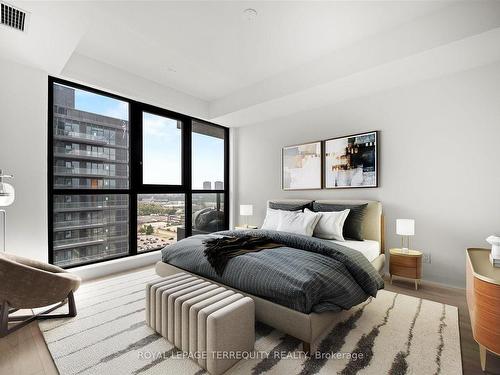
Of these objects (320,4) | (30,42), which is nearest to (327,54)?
(320,4)

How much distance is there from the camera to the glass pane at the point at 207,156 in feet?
15.7

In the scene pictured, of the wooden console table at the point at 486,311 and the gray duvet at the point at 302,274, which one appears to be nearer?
the wooden console table at the point at 486,311

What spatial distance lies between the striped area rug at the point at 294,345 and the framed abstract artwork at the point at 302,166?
2.06m

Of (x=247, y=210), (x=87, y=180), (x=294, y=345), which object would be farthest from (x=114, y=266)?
(x=294, y=345)

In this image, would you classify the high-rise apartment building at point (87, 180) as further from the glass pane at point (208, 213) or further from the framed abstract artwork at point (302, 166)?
the framed abstract artwork at point (302, 166)

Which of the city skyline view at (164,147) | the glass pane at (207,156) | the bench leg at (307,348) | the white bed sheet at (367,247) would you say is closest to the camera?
the bench leg at (307,348)

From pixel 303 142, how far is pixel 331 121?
0.56 meters

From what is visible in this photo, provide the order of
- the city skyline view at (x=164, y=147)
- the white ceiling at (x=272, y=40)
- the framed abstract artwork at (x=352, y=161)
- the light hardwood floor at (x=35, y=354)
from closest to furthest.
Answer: the light hardwood floor at (x=35, y=354), the white ceiling at (x=272, y=40), the framed abstract artwork at (x=352, y=161), the city skyline view at (x=164, y=147)

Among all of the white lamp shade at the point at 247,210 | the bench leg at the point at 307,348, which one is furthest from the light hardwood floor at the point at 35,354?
the white lamp shade at the point at 247,210

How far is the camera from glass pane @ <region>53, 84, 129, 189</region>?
3.19 m

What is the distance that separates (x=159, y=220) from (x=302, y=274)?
3.14 meters

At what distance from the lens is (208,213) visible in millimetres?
5035

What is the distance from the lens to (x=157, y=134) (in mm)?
4184

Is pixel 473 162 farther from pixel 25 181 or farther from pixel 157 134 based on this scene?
pixel 25 181
